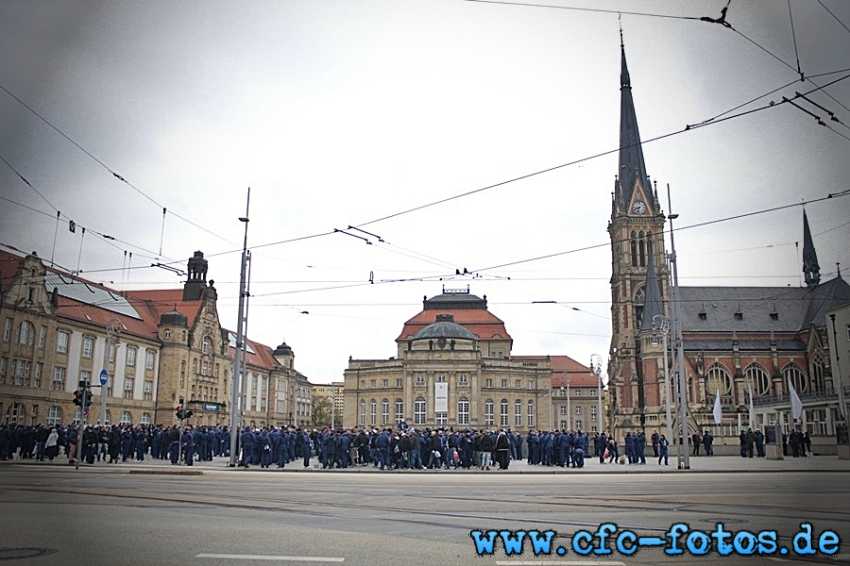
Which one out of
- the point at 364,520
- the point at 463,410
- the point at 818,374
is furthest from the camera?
the point at 463,410

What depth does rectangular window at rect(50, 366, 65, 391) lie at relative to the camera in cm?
4431

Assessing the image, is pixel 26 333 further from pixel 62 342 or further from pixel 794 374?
pixel 794 374

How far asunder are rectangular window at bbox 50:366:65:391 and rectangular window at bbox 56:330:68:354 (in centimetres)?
116

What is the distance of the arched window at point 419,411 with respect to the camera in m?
98.6

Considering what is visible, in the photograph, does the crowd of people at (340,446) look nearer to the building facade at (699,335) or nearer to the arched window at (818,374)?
the building facade at (699,335)

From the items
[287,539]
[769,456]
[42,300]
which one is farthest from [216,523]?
[769,456]

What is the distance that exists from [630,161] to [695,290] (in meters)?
20.5

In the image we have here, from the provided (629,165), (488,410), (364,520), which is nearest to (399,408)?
(488,410)

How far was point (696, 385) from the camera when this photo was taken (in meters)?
84.4

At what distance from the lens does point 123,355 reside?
63.2 meters

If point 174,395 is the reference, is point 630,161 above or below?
above

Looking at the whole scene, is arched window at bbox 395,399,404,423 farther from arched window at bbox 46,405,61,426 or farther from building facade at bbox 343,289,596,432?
arched window at bbox 46,405,61,426

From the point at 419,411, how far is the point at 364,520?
88799 millimetres

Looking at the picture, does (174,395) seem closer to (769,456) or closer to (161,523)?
(769,456)
